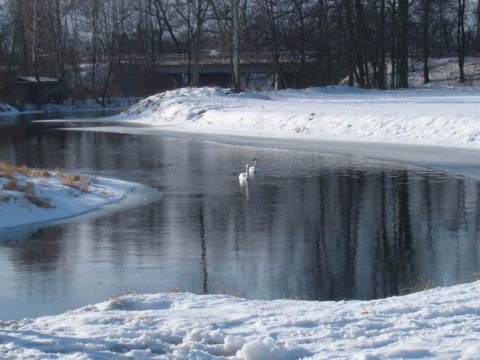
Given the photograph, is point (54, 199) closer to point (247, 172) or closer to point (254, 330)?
point (247, 172)

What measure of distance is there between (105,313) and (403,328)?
2.76 metres

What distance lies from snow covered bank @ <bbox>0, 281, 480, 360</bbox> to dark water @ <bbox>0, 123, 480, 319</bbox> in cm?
210

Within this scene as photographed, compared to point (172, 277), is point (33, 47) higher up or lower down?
higher up

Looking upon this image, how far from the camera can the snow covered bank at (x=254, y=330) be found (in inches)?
262

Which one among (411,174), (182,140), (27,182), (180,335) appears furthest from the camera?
(182,140)

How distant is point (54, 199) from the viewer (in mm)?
18938

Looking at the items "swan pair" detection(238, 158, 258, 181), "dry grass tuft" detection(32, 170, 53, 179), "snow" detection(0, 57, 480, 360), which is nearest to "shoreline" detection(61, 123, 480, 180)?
"swan pair" detection(238, 158, 258, 181)

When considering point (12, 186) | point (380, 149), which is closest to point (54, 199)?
point (12, 186)

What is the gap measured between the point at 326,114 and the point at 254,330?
31555 millimetres

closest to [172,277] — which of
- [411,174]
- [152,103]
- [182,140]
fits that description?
[411,174]

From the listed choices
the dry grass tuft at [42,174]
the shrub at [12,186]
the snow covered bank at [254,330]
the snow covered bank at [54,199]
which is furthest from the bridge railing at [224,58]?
the snow covered bank at [254,330]

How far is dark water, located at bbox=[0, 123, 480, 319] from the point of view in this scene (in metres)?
11.7

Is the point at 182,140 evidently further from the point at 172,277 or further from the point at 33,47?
the point at 33,47

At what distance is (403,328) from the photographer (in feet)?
24.1
